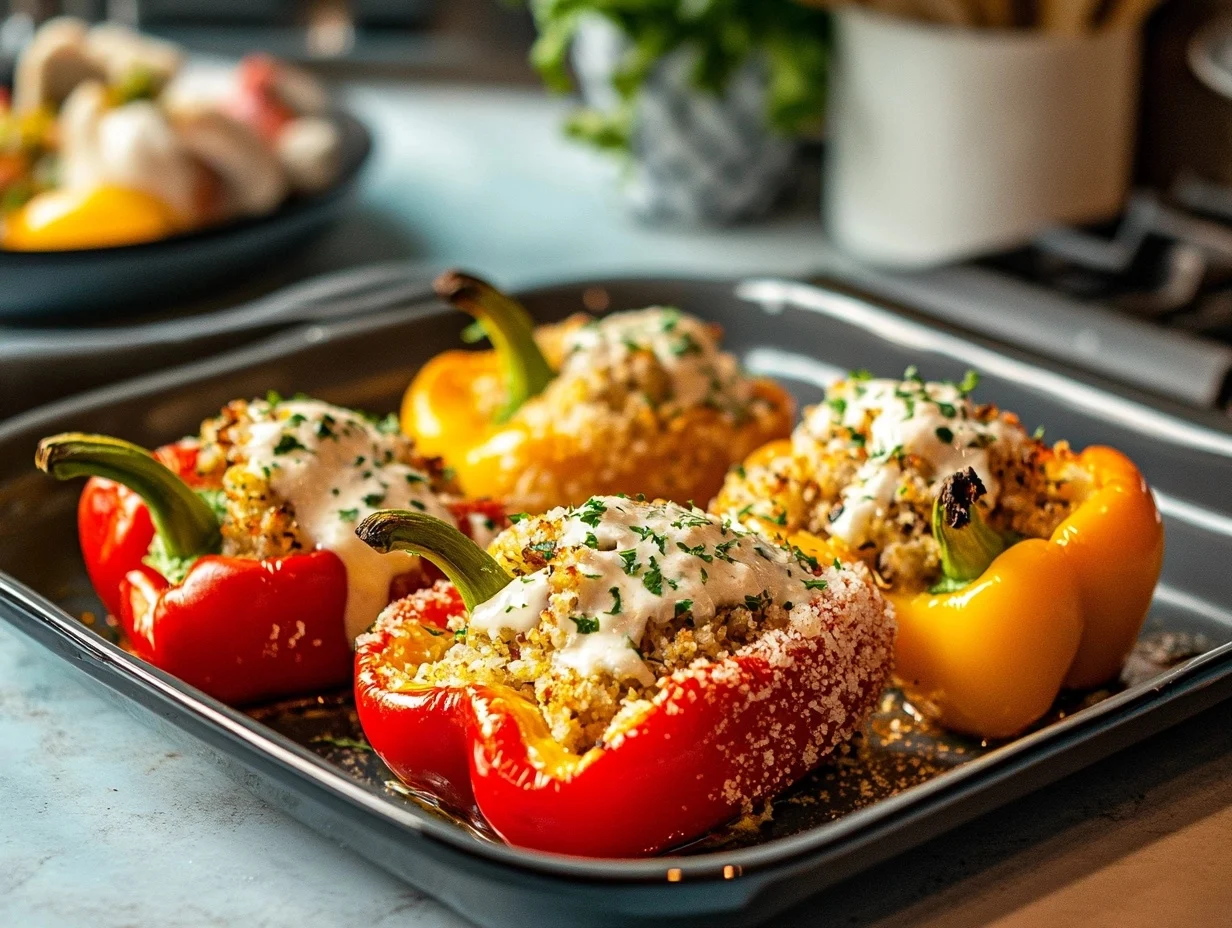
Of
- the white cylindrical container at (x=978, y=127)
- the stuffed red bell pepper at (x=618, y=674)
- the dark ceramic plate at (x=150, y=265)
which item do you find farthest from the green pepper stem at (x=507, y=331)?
the white cylindrical container at (x=978, y=127)

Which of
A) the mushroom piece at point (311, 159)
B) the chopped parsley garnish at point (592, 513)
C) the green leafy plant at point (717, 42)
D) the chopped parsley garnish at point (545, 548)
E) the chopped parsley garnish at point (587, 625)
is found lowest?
the mushroom piece at point (311, 159)

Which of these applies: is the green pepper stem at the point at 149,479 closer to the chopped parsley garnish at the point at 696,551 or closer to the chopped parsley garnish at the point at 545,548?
the chopped parsley garnish at the point at 545,548

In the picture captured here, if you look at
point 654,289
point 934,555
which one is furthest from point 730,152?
point 934,555

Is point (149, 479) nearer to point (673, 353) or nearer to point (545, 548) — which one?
point (545, 548)

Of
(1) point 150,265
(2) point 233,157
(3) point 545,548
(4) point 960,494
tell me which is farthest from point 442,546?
(2) point 233,157

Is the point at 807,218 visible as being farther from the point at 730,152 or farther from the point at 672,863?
the point at 672,863

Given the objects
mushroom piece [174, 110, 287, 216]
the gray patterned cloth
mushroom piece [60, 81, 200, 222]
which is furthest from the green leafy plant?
mushroom piece [60, 81, 200, 222]

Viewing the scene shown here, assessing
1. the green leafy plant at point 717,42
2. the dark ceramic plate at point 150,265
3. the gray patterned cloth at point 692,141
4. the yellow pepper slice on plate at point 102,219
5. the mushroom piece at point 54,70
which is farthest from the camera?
the mushroom piece at point 54,70

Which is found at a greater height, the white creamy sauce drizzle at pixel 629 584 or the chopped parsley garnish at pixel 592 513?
the chopped parsley garnish at pixel 592 513
